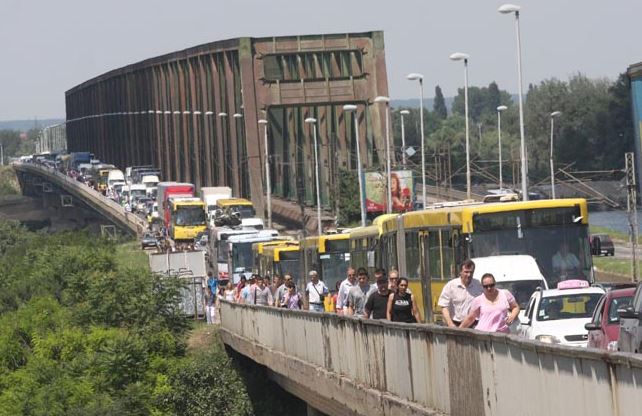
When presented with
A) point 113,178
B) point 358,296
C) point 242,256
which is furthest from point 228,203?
point 113,178

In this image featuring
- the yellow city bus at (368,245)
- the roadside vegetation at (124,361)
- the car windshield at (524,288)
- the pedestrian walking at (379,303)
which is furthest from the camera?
the roadside vegetation at (124,361)

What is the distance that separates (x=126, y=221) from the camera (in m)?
130

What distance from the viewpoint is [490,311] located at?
16.3 meters

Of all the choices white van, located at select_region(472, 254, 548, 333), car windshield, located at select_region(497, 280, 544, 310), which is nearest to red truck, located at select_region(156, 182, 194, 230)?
white van, located at select_region(472, 254, 548, 333)

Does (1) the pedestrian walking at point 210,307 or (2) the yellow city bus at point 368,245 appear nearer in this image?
(2) the yellow city bus at point 368,245

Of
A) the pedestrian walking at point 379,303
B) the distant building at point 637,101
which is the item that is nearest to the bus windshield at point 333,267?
the distant building at point 637,101

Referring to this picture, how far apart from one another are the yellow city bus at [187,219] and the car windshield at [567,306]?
71296mm

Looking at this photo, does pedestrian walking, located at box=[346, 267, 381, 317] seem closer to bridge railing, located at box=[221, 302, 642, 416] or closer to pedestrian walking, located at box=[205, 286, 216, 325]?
bridge railing, located at box=[221, 302, 642, 416]

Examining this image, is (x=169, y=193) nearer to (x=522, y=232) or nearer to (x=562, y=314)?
(x=522, y=232)

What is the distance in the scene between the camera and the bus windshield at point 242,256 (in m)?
64.4

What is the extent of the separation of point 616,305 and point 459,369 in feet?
17.6

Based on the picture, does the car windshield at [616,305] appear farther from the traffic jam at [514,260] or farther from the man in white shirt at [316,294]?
the man in white shirt at [316,294]

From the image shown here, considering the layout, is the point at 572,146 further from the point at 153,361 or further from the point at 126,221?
the point at 153,361

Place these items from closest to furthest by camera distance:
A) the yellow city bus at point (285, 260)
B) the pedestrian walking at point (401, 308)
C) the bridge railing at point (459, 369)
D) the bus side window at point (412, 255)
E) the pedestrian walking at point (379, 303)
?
1. the bridge railing at point (459, 369)
2. the pedestrian walking at point (401, 308)
3. the pedestrian walking at point (379, 303)
4. the bus side window at point (412, 255)
5. the yellow city bus at point (285, 260)
